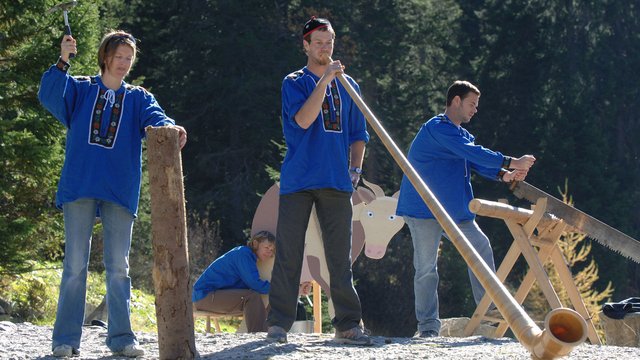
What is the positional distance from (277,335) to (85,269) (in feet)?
3.91

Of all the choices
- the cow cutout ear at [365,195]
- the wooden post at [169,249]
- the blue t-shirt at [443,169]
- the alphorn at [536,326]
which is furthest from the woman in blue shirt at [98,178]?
the cow cutout ear at [365,195]

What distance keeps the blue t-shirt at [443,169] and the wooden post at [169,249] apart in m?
2.53

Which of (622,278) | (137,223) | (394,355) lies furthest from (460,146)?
(622,278)

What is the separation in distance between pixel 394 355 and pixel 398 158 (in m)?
1.11

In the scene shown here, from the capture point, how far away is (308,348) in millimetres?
6805

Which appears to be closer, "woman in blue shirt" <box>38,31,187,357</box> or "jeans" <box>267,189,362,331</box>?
"woman in blue shirt" <box>38,31,187,357</box>

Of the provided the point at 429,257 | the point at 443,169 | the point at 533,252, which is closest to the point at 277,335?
the point at 429,257

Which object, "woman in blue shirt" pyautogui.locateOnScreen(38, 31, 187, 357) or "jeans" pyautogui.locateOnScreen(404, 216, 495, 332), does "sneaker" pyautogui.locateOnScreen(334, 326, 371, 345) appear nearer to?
"woman in blue shirt" pyautogui.locateOnScreen(38, 31, 187, 357)

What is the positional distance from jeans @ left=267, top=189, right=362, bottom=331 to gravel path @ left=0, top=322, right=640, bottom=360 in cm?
20

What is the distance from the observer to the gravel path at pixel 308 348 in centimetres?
663

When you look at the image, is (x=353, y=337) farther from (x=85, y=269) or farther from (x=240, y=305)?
(x=240, y=305)

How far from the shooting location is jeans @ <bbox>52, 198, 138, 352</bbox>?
657 cm

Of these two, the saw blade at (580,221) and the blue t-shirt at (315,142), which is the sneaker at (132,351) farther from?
the saw blade at (580,221)

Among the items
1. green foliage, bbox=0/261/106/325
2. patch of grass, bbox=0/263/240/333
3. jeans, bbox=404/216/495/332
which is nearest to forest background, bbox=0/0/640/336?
patch of grass, bbox=0/263/240/333
